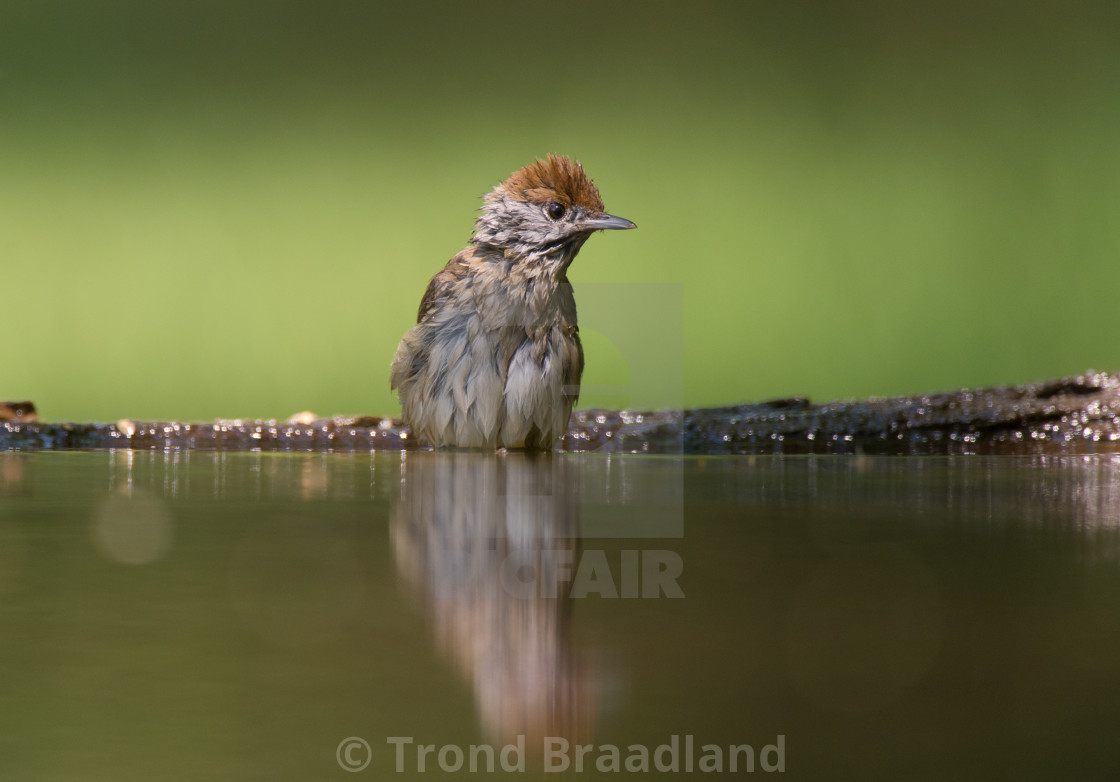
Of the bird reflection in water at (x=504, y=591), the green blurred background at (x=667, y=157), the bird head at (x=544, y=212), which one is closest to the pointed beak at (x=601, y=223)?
the bird head at (x=544, y=212)

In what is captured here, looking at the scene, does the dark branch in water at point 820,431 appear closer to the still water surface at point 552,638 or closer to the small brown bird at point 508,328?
the small brown bird at point 508,328

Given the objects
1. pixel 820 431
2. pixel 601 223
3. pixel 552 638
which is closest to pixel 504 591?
pixel 552 638

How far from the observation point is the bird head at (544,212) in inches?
117

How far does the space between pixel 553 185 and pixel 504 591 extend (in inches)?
94.4

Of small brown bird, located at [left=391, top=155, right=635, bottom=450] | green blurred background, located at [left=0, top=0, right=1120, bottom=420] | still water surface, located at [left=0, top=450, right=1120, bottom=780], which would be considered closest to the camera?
still water surface, located at [left=0, top=450, right=1120, bottom=780]

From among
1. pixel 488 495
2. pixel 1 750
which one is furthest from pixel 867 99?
pixel 1 750

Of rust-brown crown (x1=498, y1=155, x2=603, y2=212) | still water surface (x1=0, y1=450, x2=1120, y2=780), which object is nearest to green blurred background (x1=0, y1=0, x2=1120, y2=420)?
rust-brown crown (x1=498, y1=155, x2=603, y2=212)

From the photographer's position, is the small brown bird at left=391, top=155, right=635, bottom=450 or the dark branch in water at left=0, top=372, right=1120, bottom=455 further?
the dark branch in water at left=0, top=372, right=1120, bottom=455

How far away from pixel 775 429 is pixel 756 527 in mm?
2045

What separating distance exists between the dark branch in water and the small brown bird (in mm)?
302

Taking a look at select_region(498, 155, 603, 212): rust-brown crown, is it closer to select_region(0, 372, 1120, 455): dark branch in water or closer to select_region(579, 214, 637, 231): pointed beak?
select_region(579, 214, 637, 231): pointed beak

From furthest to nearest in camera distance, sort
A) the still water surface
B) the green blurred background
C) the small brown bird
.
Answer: the green blurred background → the small brown bird → the still water surface

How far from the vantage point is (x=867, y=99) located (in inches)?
210

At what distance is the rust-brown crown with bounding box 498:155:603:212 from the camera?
301cm
